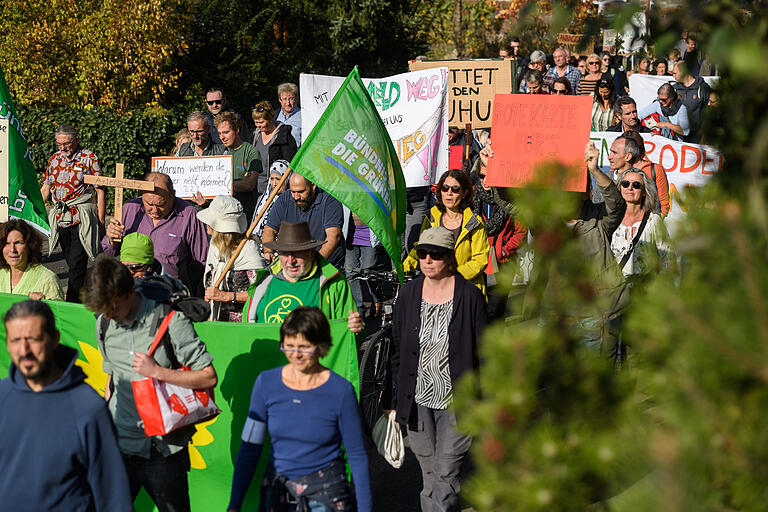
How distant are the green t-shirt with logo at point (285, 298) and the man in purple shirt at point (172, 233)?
176cm

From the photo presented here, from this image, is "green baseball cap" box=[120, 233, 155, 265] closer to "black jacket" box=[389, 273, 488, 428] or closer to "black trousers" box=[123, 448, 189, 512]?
A: "black trousers" box=[123, 448, 189, 512]

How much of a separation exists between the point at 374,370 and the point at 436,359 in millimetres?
1960

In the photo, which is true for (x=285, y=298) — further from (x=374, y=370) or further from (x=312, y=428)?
(x=374, y=370)

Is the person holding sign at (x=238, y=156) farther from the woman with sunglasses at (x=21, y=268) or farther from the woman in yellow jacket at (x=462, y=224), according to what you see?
the woman with sunglasses at (x=21, y=268)

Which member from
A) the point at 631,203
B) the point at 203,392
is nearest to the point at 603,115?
the point at 631,203

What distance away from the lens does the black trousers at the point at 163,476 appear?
441cm

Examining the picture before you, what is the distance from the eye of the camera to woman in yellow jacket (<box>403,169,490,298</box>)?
21.9 ft

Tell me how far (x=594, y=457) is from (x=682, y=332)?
35cm

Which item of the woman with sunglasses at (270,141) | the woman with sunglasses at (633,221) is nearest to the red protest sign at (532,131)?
the woman with sunglasses at (633,221)

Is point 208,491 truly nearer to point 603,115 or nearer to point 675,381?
point 675,381

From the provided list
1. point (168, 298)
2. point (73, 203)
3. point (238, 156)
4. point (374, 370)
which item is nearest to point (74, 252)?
point (73, 203)

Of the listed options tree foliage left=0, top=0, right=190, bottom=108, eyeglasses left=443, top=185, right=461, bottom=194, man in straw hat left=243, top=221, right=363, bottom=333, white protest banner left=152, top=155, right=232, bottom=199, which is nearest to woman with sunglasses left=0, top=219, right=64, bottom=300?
man in straw hat left=243, top=221, right=363, bottom=333

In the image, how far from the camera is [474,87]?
10.5 meters

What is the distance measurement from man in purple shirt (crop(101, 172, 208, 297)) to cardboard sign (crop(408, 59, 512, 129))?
4120 mm
